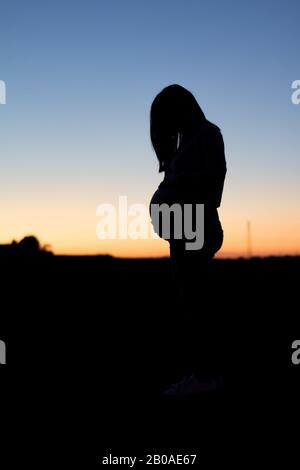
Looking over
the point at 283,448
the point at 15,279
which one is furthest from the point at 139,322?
the point at 283,448

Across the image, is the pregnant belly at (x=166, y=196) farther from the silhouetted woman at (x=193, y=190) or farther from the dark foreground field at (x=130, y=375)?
the dark foreground field at (x=130, y=375)

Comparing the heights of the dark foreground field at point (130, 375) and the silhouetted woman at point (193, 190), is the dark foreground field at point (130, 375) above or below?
below

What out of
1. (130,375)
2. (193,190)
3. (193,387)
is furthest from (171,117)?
(130,375)

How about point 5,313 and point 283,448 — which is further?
point 5,313

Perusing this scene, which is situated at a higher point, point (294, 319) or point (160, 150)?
point (160, 150)

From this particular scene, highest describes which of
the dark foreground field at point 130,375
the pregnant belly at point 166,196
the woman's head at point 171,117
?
the woman's head at point 171,117

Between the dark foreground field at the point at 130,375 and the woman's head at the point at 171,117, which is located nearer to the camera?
the dark foreground field at the point at 130,375

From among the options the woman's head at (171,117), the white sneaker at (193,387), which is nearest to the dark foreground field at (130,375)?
the white sneaker at (193,387)

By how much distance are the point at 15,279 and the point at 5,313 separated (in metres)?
2.14

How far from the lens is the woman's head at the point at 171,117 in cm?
353

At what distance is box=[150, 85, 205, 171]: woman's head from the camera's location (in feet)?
11.6
